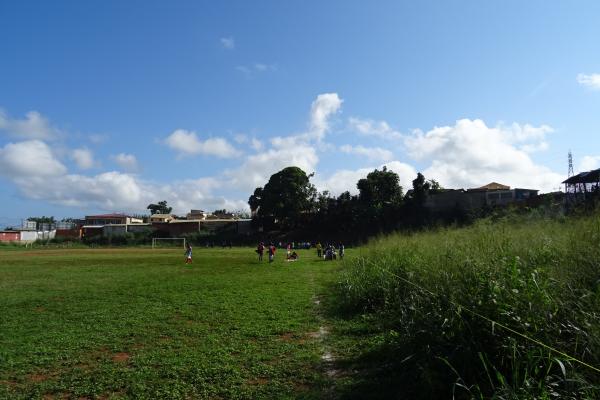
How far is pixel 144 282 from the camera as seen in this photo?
17.0 metres

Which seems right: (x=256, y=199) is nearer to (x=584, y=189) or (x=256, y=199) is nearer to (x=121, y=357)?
(x=584, y=189)

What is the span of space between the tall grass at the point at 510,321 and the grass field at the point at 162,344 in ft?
4.88

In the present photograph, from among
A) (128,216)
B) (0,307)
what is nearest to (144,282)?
(0,307)

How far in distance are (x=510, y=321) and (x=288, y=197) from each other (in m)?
64.8

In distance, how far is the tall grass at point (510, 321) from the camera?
3523 millimetres

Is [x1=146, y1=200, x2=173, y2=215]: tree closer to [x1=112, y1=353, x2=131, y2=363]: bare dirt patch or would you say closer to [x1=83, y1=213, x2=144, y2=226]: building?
[x1=83, y1=213, x2=144, y2=226]: building

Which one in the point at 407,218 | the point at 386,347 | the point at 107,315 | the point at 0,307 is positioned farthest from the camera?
the point at 407,218

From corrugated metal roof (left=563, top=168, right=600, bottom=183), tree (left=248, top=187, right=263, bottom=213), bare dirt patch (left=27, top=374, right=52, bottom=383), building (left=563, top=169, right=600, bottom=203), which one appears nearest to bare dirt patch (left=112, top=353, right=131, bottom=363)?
bare dirt patch (left=27, top=374, right=52, bottom=383)

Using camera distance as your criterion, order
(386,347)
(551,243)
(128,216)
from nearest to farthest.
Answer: (551,243)
(386,347)
(128,216)

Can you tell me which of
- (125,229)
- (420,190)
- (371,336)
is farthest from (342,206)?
(371,336)

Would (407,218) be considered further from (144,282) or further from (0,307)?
(0,307)

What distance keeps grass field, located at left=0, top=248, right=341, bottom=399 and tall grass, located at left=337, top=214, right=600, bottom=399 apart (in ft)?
4.88

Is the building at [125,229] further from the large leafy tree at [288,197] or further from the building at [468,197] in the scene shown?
the building at [468,197]

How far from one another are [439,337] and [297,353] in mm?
2782
